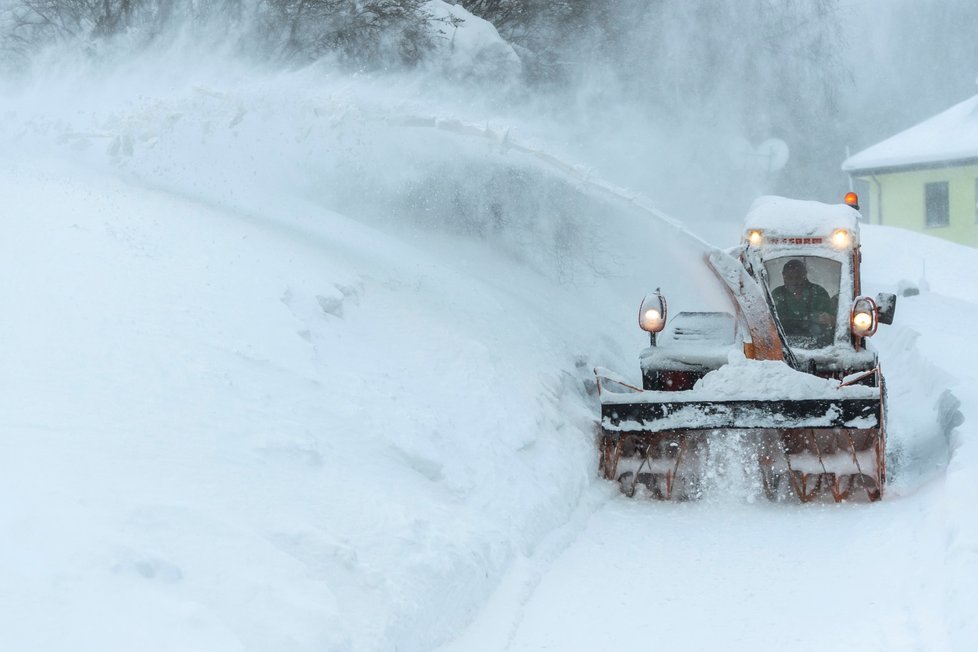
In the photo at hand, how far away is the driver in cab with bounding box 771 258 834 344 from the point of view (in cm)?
970

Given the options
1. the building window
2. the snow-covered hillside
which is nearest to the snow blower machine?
the snow-covered hillside

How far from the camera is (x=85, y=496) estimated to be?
4.40 metres

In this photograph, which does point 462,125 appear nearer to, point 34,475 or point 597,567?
point 597,567

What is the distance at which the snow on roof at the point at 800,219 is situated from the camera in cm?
972

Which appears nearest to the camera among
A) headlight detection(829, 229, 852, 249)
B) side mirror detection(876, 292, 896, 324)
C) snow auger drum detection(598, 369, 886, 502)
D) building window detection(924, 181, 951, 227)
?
snow auger drum detection(598, 369, 886, 502)

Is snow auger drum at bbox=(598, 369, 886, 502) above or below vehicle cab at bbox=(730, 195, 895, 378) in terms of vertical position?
below

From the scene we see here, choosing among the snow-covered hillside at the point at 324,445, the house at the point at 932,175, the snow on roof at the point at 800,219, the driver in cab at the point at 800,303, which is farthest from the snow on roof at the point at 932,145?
the driver in cab at the point at 800,303

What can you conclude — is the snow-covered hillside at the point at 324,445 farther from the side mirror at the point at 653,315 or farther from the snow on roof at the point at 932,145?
the snow on roof at the point at 932,145

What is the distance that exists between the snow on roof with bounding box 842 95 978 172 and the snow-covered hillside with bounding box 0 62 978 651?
73.2 ft

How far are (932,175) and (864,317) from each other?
27476 millimetres

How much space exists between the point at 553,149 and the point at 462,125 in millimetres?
1999

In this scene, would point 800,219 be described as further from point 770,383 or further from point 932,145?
point 932,145

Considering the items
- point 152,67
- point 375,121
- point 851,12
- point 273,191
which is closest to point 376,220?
point 273,191

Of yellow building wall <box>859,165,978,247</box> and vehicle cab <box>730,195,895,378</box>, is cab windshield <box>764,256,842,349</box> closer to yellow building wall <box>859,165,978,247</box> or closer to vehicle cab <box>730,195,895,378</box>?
vehicle cab <box>730,195,895,378</box>
